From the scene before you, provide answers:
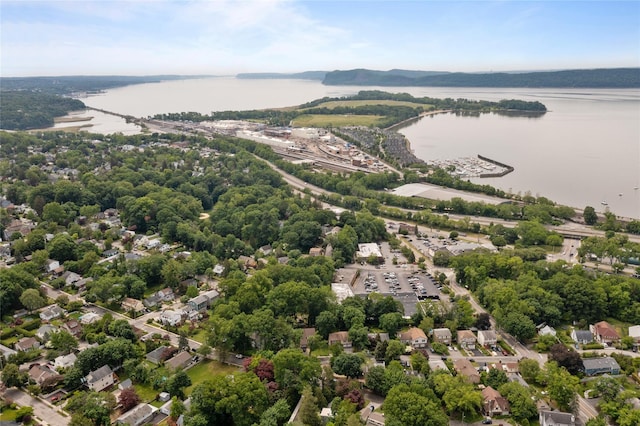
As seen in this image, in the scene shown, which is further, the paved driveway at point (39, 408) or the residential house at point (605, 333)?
the residential house at point (605, 333)

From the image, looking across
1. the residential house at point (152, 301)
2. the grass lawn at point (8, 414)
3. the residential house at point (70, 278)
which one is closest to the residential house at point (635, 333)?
the residential house at point (152, 301)

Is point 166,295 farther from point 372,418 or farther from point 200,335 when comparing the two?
point 372,418

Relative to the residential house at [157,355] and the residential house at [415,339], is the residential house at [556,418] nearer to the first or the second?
the residential house at [415,339]

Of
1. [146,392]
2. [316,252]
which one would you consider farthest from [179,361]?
[316,252]

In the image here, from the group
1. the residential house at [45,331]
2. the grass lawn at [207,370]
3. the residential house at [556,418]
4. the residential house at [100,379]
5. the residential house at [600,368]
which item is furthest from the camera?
the residential house at [45,331]

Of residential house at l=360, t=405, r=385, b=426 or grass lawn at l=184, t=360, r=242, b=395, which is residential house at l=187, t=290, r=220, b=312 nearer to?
grass lawn at l=184, t=360, r=242, b=395

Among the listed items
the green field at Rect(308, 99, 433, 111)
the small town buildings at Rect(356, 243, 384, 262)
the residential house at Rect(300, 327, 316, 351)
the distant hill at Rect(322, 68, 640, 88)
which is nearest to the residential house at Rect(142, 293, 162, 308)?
the residential house at Rect(300, 327, 316, 351)

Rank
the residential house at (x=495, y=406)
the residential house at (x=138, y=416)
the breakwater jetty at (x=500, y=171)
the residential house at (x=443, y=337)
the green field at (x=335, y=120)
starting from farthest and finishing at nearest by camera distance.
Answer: the green field at (x=335, y=120), the breakwater jetty at (x=500, y=171), the residential house at (x=443, y=337), the residential house at (x=495, y=406), the residential house at (x=138, y=416)
